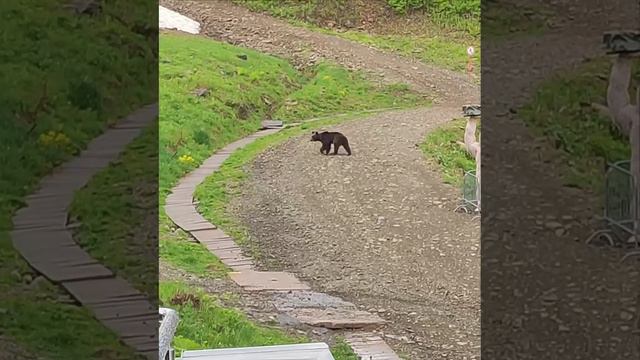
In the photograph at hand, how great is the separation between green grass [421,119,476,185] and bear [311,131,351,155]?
0.75 ft

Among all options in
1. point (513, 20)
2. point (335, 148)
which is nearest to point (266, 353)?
point (335, 148)

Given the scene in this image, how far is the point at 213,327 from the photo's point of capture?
6.91ft

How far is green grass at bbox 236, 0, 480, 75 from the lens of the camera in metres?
2.33

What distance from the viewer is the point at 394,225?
225cm

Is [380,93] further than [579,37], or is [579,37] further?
[380,93]

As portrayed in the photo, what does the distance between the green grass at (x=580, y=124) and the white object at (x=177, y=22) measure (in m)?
0.97

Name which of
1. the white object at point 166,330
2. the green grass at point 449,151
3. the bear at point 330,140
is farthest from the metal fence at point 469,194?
the white object at point 166,330

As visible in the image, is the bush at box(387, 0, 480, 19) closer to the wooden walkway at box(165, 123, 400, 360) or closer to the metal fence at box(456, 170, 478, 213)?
the metal fence at box(456, 170, 478, 213)

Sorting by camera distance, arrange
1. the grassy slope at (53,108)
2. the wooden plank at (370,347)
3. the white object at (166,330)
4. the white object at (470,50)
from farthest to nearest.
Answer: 1. the white object at (470,50)
2. the wooden plank at (370,347)
3. the white object at (166,330)
4. the grassy slope at (53,108)

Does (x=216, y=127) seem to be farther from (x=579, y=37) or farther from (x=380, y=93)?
(x=579, y=37)

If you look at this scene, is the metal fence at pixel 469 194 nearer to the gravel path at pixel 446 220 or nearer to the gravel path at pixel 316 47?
the gravel path at pixel 446 220

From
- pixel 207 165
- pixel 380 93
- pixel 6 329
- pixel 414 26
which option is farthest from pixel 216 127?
pixel 6 329

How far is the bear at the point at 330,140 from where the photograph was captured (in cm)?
227

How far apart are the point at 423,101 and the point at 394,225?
0.38 meters
